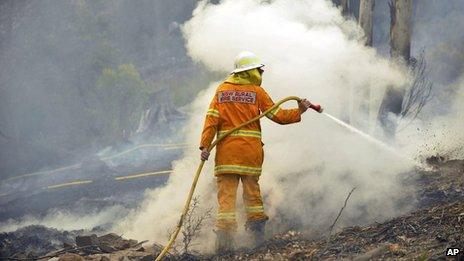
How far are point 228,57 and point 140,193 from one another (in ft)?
13.8

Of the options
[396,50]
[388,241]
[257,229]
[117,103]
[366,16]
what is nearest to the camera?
[388,241]

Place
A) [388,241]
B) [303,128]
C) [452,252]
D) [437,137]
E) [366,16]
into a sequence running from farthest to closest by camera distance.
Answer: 1. [366,16]
2. [437,137]
3. [303,128]
4. [388,241]
5. [452,252]

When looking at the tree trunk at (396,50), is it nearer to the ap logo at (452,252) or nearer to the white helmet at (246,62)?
the white helmet at (246,62)

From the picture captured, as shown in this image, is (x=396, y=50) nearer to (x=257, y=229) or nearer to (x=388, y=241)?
(x=257, y=229)

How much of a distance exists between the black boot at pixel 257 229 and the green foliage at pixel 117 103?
1446 centimetres

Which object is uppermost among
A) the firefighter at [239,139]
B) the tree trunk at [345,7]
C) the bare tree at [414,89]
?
the tree trunk at [345,7]

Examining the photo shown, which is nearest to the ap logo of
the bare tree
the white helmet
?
the white helmet

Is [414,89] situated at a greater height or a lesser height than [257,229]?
greater

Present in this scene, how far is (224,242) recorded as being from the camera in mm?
5957

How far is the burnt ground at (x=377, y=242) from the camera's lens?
4695 millimetres

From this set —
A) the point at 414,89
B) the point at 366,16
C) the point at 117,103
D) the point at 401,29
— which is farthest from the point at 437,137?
the point at 117,103

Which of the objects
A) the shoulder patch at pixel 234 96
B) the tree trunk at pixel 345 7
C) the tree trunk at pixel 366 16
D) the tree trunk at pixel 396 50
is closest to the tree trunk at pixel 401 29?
the tree trunk at pixel 396 50

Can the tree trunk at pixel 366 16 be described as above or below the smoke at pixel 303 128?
above

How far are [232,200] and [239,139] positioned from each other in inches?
23.7
